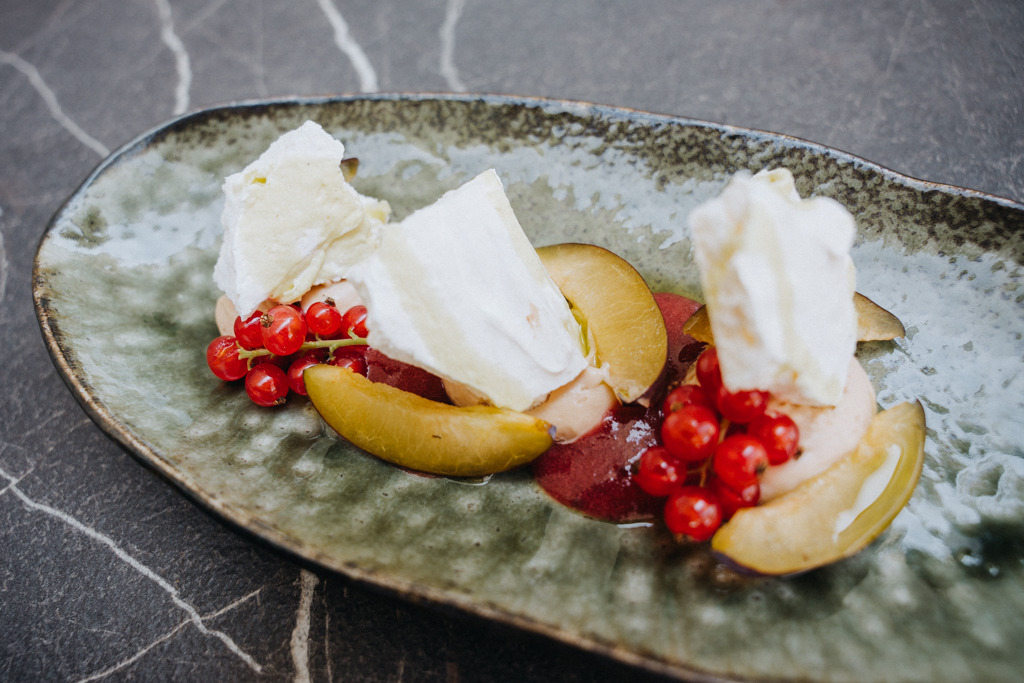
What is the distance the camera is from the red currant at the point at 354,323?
130 centimetres

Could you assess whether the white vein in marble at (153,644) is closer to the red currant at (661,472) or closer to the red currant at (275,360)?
the red currant at (275,360)

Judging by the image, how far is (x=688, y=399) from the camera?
1027 millimetres

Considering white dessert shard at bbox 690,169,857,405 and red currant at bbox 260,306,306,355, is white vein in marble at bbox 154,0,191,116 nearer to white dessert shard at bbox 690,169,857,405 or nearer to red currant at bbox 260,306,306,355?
red currant at bbox 260,306,306,355

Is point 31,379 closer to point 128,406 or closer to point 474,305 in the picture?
point 128,406

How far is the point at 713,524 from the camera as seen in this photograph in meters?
0.99

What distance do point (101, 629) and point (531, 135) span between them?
1.36 meters

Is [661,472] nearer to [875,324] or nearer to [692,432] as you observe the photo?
[692,432]

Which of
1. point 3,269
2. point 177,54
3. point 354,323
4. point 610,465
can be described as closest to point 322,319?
point 354,323

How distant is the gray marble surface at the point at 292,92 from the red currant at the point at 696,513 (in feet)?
0.79

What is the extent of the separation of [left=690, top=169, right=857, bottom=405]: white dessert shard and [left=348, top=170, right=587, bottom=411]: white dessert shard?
12.7 inches

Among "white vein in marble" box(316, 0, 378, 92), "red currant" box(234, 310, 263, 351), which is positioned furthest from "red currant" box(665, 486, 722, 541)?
"white vein in marble" box(316, 0, 378, 92)

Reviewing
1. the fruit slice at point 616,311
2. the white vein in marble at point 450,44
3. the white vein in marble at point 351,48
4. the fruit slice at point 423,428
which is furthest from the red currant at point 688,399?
the white vein in marble at point 351,48

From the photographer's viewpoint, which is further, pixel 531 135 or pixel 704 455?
pixel 531 135

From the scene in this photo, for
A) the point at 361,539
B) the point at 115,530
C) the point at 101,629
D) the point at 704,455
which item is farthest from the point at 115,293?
the point at 704,455
